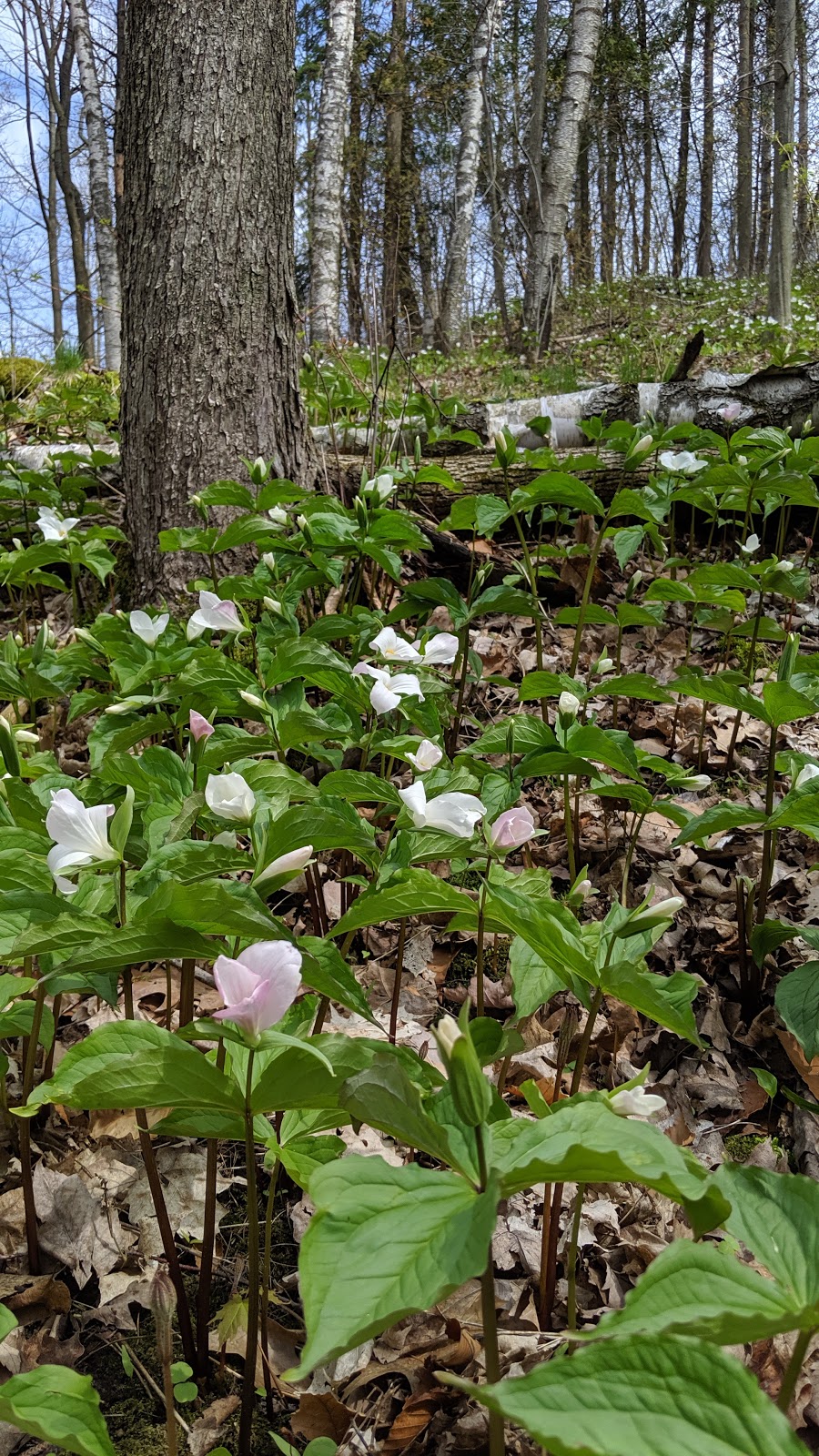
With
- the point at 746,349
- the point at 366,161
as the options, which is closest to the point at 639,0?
the point at 366,161

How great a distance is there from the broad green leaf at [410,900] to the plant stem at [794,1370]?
0.54 meters

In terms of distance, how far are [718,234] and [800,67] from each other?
5205 millimetres

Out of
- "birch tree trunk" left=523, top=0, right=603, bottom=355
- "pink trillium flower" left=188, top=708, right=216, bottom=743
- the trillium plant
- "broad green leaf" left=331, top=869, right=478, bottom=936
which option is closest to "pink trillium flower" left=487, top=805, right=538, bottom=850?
the trillium plant

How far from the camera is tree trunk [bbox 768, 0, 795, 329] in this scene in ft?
27.7

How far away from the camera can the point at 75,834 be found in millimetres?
1062

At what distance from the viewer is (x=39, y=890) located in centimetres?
119

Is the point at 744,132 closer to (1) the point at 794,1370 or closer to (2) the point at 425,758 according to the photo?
(2) the point at 425,758

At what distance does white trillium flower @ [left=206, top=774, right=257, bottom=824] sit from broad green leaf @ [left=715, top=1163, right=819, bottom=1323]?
2.26 ft

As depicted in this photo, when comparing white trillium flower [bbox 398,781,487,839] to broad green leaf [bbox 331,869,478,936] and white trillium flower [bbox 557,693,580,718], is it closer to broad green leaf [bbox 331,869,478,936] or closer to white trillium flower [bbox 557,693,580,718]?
broad green leaf [bbox 331,869,478,936]

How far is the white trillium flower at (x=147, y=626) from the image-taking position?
195 cm

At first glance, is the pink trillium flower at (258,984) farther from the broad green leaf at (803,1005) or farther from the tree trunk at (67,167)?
the tree trunk at (67,167)

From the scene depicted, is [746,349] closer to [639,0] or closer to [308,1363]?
[308,1363]

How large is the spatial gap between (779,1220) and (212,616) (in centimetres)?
159

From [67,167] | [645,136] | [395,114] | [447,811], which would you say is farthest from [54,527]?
[645,136]
